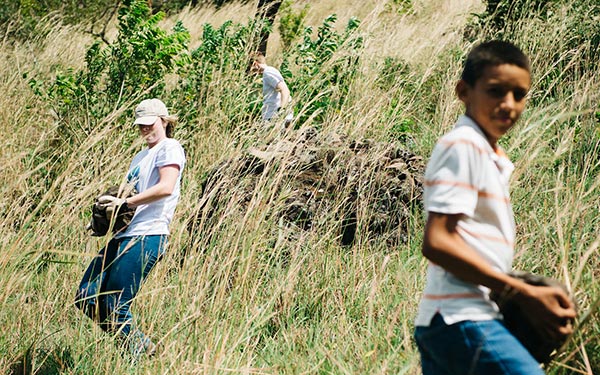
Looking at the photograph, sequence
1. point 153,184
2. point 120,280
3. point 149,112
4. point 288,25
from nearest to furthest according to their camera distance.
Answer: point 120,280 < point 153,184 < point 149,112 < point 288,25

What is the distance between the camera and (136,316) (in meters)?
4.30

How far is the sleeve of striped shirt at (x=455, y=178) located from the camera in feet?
7.06

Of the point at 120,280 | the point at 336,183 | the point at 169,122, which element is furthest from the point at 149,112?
the point at 336,183

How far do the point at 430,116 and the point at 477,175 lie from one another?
5469 millimetres

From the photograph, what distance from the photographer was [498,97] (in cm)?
229

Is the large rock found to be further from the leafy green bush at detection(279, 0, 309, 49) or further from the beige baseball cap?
the leafy green bush at detection(279, 0, 309, 49)

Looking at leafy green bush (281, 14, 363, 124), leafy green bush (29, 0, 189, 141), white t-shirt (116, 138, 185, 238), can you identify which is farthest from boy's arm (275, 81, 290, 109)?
white t-shirt (116, 138, 185, 238)

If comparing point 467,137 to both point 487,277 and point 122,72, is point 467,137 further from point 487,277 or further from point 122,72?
point 122,72

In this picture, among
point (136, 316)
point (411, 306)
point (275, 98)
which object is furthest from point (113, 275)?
point (275, 98)

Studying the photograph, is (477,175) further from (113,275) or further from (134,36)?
(134,36)

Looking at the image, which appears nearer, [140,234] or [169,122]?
[140,234]

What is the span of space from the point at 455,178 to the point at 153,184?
9.42 feet

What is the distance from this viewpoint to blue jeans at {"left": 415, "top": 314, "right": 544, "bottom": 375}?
214 centimetres

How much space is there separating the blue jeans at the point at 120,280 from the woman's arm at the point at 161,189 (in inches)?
8.5
